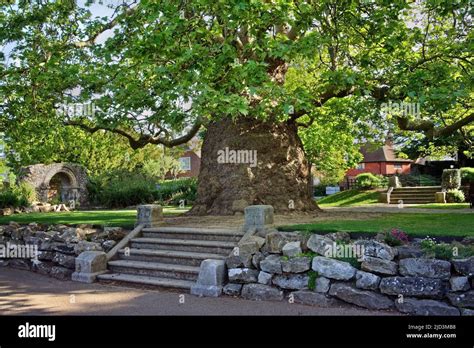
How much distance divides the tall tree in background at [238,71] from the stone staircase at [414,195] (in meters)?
11.2

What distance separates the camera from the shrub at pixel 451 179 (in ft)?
87.4

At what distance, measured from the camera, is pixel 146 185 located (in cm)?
2922

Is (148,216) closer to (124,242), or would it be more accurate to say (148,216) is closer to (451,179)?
(124,242)

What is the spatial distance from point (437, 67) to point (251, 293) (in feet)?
23.7

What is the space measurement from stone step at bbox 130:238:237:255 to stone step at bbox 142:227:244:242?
0.61ft

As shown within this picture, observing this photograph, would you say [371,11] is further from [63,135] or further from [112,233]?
[63,135]

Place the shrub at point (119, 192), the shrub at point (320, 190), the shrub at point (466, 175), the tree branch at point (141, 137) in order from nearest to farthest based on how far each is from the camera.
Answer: the tree branch at point (141, 137), the shrub at point (119, 192), the shrub at point (466, 175), the shrub at point (320, 190)

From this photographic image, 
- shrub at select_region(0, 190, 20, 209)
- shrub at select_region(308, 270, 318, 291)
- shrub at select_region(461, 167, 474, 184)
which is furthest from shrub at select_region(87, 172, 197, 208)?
shrub at select_region(308, 270, 318, 291)

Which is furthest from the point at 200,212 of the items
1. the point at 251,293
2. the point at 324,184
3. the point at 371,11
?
the point at 324,184

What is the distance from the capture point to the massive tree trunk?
1382cm

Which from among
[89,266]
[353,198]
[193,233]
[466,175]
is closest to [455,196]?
[466,175]

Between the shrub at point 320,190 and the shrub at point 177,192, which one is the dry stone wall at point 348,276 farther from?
the shrub at point 320,190

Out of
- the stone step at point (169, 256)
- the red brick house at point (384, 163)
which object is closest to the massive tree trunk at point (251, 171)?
the stone step at point (169, 256)

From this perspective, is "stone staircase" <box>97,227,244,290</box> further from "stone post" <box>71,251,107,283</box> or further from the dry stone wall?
the dry stone wall
